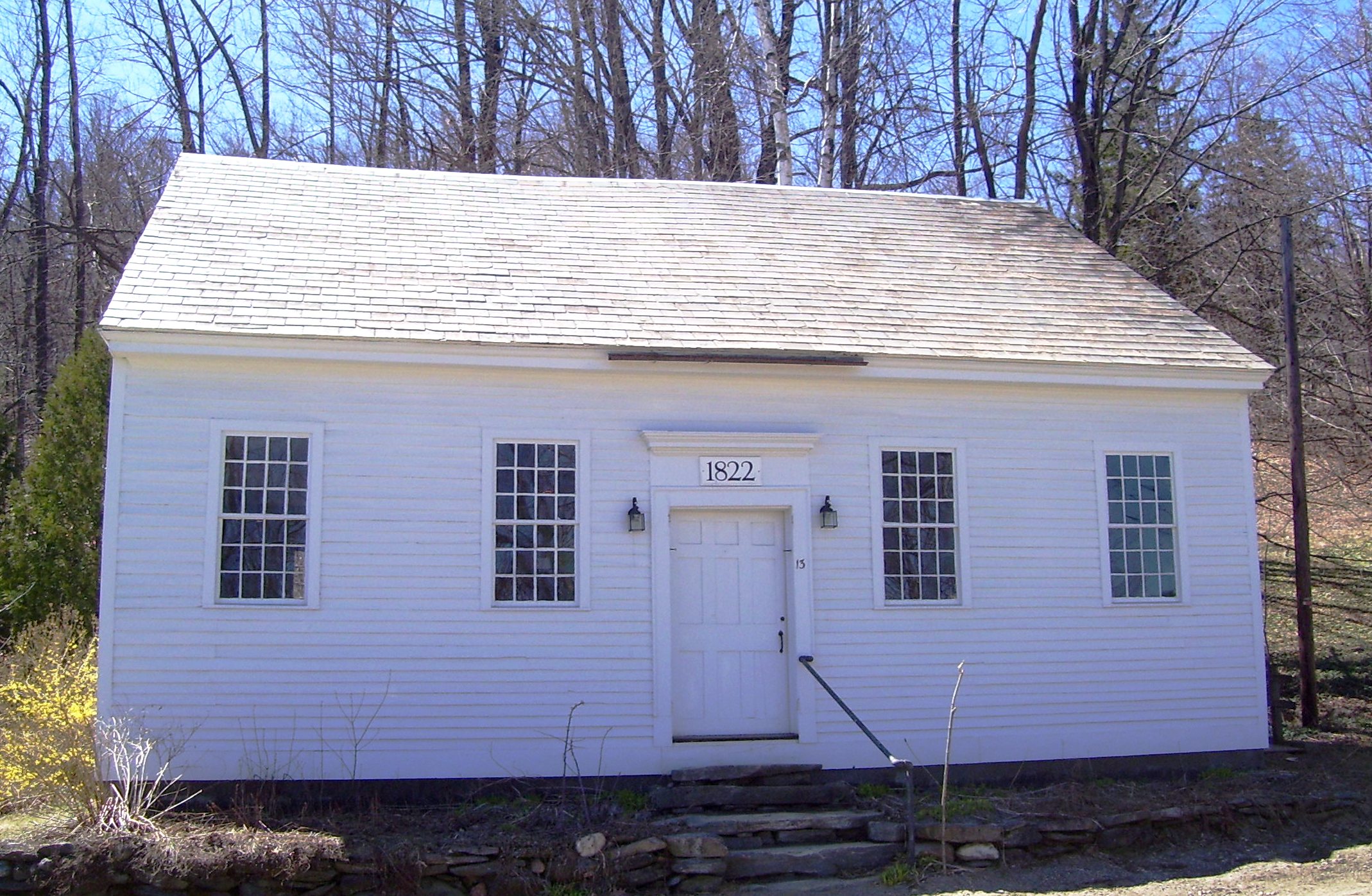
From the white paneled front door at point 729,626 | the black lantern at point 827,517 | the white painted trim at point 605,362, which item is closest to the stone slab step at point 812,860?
the white paneled front door at point 729,626

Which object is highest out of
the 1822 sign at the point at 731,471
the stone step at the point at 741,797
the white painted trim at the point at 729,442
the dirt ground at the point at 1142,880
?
the white painted trim at the point at 729,442

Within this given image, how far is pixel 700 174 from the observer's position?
Answer: 2309cm

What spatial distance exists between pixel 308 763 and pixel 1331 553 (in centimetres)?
1882

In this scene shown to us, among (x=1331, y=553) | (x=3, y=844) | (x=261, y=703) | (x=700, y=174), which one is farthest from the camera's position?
(x=700, y=174)

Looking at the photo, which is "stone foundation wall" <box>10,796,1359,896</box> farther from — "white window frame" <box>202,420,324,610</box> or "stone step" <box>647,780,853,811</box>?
"white window frame" <box>202,420,324,610</box>

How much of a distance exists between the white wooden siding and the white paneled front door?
30 centimetres

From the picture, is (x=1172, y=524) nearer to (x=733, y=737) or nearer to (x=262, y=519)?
(x=733, y=737)

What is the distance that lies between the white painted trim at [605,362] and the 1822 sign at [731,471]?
0.80m

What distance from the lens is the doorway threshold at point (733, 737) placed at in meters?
10.2

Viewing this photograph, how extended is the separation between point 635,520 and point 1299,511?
8153mm

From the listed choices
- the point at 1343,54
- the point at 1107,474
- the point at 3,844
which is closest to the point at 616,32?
the point at 1343,54

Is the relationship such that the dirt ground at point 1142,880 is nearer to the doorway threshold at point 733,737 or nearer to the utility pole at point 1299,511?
the doorway threshold at point 733,737

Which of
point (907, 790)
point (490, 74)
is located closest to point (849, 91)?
point (490, 74)

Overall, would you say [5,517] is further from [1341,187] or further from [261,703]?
[1341,187]
